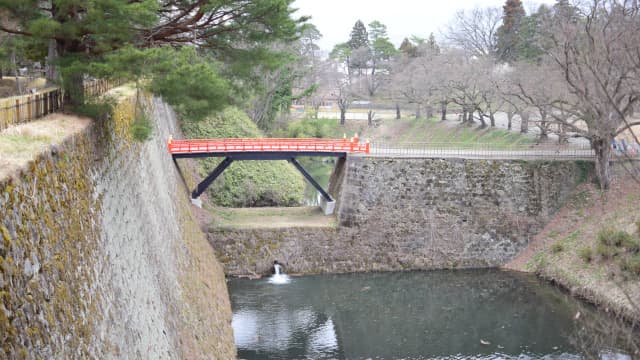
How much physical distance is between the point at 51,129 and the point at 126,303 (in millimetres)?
3346

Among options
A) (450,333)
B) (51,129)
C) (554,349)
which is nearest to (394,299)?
(450,333)

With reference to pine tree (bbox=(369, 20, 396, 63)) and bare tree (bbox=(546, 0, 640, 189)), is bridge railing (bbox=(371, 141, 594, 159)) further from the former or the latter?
pine tree (bbox=(369, 20, 396, 63))

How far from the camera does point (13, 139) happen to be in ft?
31.8

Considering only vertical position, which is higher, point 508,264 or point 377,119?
point 377,119

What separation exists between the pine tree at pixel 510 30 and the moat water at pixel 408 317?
3099 centimetres

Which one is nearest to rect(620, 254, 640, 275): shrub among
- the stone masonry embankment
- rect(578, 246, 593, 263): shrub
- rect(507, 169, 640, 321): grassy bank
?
rect(507, 169, 640, 321): grassy bank

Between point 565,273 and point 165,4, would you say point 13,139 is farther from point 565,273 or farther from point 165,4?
point 565,273

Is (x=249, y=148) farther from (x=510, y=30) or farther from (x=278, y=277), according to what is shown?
(x=510, y=30)

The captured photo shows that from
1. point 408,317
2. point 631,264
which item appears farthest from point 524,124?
point 408,317

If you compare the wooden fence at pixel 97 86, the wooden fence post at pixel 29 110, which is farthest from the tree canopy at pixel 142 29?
the wooden fence at pixel 97 86

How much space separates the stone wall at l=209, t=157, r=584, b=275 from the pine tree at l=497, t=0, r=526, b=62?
26235 mm

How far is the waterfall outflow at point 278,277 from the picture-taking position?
2673 centimetres

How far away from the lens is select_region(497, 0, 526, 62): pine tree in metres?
53.6

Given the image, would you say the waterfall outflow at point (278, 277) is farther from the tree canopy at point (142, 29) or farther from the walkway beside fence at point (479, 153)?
the tree canopy at point (142, 29)
